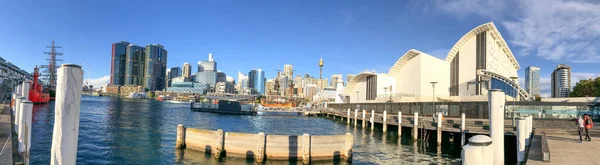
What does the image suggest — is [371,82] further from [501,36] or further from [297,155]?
[297,155]

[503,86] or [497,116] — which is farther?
[503,86]

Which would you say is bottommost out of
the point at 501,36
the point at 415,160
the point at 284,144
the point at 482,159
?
the point at 415,160

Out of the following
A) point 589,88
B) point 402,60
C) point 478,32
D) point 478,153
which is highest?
point 478,32

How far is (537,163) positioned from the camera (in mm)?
12430

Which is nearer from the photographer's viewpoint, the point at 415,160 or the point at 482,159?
the point at 482,159

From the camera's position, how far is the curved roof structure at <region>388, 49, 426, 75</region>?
8832 cm

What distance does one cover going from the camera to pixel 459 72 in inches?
3196

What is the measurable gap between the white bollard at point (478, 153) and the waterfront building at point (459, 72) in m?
72.9

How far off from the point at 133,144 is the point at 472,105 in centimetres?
4114

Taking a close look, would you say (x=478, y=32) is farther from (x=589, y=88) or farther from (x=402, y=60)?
(x=589, y=88)

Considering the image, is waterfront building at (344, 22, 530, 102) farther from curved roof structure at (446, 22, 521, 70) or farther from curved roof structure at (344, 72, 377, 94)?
curved roof structure at (344, 72, 377, 94)

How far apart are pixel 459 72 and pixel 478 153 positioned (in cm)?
8539

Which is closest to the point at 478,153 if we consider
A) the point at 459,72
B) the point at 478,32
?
the point at 459,72

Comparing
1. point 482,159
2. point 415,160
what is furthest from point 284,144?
point 482,159
